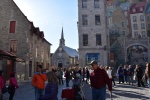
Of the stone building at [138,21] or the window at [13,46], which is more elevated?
the stone building at [138,21]

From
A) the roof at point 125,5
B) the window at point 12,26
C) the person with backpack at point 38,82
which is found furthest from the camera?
the roof at point 125,5

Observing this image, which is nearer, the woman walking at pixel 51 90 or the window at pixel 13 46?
the woman walking at pixel 51 90

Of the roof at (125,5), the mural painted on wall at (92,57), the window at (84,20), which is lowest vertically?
the mural painted on wall at (92,57)

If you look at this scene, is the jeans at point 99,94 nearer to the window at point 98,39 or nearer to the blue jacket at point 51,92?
the blue jacket at point 51,92

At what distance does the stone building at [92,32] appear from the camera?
91.8ft

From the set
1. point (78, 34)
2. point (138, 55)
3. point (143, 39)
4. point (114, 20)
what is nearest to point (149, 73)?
point (78, 34)

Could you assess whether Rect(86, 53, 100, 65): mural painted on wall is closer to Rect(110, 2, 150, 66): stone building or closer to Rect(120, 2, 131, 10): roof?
Rect(110, 2, 150, 66): stone building

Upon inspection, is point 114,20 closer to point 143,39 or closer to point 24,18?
point 143,39

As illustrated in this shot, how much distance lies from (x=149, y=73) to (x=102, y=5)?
2327 centimetres

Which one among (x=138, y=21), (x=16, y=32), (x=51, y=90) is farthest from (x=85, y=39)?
(x=138, y=21)

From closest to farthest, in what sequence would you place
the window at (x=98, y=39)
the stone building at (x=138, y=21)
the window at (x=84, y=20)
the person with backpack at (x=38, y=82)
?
the person with backpack at (x=38, y=82)
the window at (x=98, y=39)
the window at (x=84, y=20)
the stone building at (x=138, y=21)

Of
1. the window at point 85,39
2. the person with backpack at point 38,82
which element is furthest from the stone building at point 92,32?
the person with backpack at point 38,82

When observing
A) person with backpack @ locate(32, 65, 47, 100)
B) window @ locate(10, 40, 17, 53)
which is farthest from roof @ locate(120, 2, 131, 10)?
person with backpack @ locate(32, 65, 47, 100)

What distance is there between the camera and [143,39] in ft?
133
